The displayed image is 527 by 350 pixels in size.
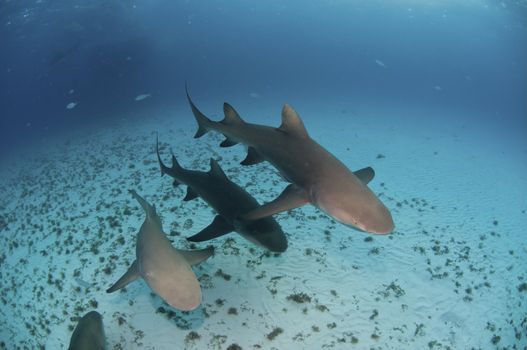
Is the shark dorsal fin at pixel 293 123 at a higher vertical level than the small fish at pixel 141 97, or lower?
higher

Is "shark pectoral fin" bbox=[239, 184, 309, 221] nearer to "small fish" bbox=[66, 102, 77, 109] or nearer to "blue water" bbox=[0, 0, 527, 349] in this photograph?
"blue water" bbox=[0, 0, 527, 349]

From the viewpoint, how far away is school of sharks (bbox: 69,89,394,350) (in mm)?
4398

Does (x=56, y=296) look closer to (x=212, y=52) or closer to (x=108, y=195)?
(x=108, y=195)

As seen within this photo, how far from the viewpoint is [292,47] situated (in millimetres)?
66438

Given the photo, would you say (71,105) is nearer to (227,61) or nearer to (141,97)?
(141,97)

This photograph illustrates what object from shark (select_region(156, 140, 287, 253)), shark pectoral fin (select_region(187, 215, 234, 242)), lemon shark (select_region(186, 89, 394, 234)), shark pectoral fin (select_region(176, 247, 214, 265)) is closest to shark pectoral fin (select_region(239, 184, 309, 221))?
lemon shark (select_region(186, 89, 394, 234))

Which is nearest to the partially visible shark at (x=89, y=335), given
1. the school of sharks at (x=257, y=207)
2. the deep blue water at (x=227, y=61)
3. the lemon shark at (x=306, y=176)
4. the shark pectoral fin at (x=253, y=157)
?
the school of sharks at (x=257, y=207)

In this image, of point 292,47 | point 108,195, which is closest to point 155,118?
point 108,195

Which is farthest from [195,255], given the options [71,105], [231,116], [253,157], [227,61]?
[227,61]

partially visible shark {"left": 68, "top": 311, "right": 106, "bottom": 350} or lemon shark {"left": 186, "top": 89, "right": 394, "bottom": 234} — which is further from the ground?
lemon shark {"left": 186, "top": 89, "right": 394, "bottom": 234}

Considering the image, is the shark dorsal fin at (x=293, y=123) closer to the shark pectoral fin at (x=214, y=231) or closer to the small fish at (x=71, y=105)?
the shark pectoral fin at (x=214, y=231)

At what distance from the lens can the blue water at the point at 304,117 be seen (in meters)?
8.52

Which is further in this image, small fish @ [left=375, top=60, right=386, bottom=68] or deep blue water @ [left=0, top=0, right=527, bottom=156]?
small fish @ [left=375, top=60, right=386, bottom=68]

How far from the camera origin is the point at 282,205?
16.5ft
